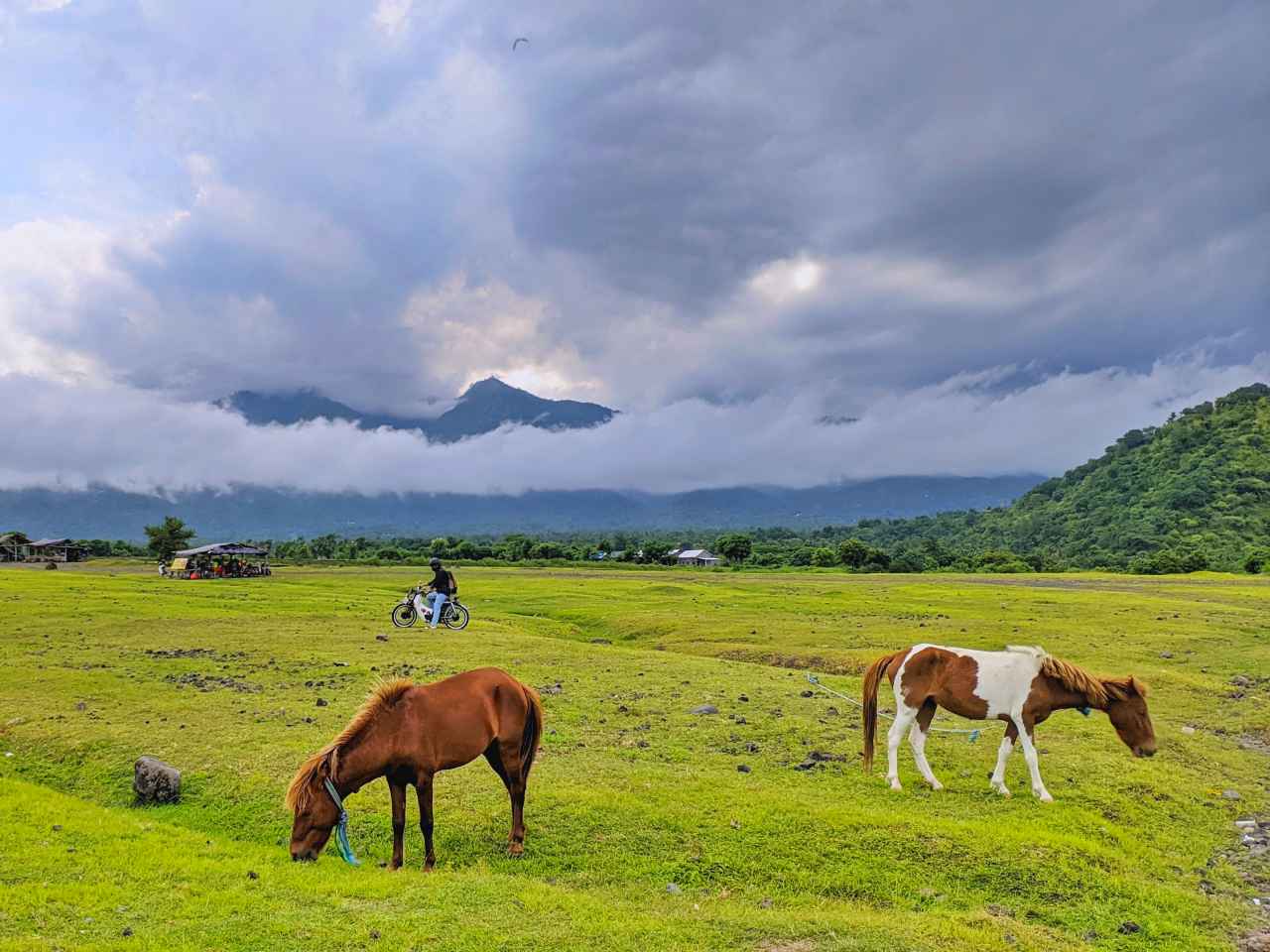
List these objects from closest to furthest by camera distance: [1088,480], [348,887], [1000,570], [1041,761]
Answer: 1. [348,887]
2. [1041,761]
3. [1000,570]
4. [1088,480]

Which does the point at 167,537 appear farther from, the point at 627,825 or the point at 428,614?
the point at 627,825

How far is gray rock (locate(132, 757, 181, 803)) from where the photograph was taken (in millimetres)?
11523

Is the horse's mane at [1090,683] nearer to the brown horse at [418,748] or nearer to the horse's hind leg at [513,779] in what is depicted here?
the brown horse at [418,748]

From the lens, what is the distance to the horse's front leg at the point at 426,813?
8.95m

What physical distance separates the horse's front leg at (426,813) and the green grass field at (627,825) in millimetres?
179

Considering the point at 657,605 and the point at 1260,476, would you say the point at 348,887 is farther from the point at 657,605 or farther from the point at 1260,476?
the point at 1260,476

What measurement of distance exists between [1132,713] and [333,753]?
12212mm

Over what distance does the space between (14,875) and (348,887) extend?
3855mm

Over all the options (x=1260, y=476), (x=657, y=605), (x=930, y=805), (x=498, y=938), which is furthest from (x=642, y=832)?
(x=1260, y=476)

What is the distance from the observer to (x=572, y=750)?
44.6 ft

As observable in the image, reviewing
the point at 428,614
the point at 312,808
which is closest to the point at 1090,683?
the point at 312,808

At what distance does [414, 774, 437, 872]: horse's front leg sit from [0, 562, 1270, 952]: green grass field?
0.59 ft

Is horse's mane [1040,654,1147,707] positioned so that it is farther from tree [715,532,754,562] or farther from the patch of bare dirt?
tree [715,532,754,562]

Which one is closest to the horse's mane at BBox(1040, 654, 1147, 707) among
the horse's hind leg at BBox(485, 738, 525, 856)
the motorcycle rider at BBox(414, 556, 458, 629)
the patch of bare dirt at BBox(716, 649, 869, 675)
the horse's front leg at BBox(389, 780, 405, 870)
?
the horse's hind leg at BBox(485, 738, 525, 856)
